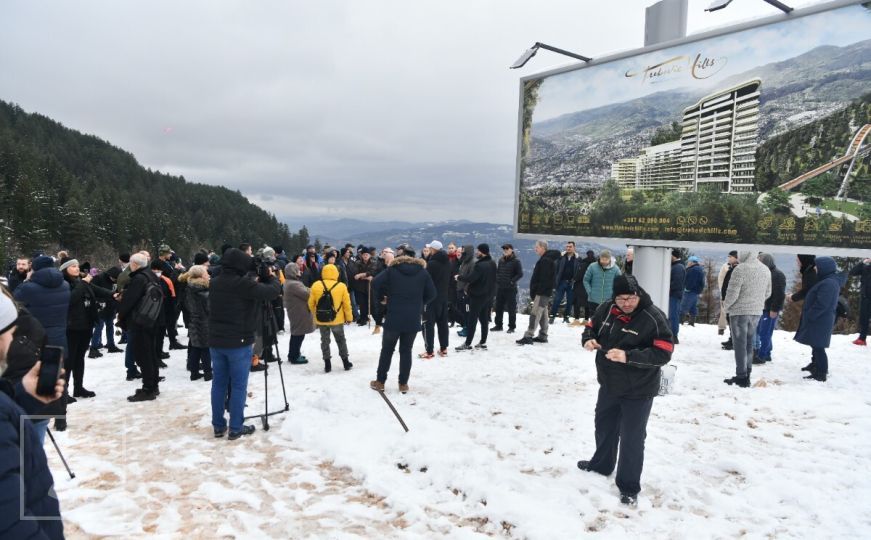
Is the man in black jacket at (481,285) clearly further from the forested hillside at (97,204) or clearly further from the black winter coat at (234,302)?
the forested hillside at (97,204)

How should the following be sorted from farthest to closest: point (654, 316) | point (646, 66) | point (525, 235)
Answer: point (525, 235), point (646, 66), point (654, 316)

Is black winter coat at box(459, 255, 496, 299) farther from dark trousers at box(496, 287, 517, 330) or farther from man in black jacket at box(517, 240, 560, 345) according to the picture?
dark trousers at box(496, 287, 517, 330)

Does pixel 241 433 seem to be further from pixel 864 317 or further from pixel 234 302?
pixel 864 317

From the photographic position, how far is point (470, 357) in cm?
956

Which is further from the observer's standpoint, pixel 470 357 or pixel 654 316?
pixel 470 357

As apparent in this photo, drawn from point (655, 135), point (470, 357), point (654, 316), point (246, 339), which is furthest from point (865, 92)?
point (246, 339)

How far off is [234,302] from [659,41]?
283 inches

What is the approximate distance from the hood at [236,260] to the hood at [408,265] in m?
2.37

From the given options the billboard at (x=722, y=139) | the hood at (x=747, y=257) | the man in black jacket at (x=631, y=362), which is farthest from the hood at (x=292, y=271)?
the hood at (x=747, y=257)

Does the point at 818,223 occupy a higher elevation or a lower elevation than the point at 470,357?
higher

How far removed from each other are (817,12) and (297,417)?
27.3 ft

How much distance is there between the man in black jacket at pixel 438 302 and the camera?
369 inches

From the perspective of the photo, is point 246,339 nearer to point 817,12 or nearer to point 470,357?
point 470,357

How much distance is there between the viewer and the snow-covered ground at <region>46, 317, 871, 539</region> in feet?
13.4
